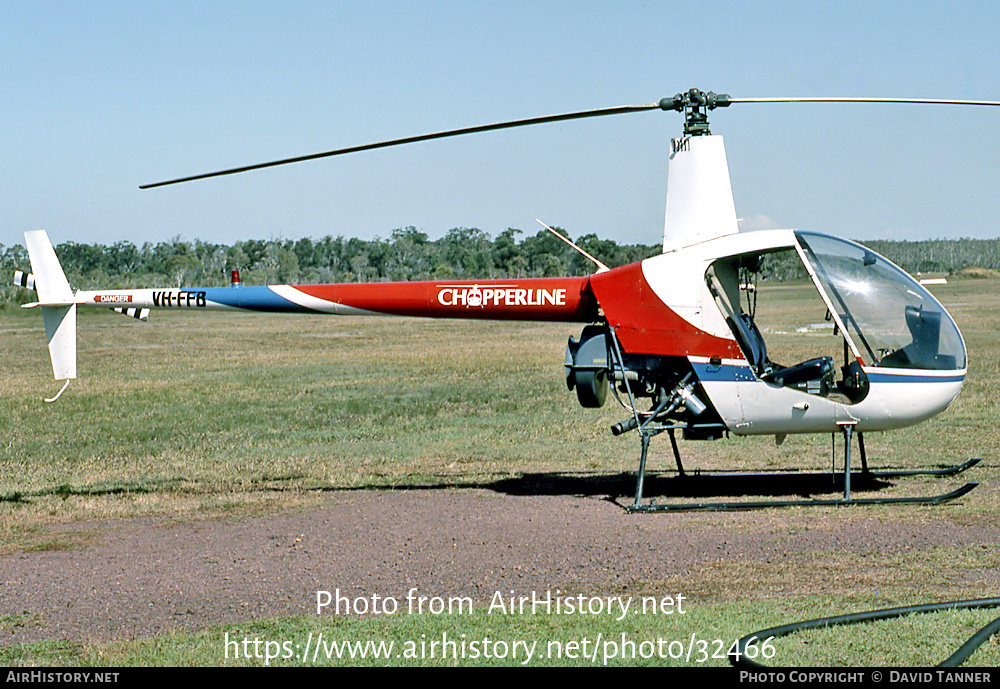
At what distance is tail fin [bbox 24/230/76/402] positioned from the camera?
A: 1077cm

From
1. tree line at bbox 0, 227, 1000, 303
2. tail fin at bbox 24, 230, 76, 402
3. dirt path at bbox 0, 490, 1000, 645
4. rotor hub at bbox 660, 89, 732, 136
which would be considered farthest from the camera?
tree line at bbox 0, 227, 1000, 303

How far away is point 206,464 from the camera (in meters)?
12.6

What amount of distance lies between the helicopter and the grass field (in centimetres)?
65

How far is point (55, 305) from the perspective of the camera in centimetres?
1080

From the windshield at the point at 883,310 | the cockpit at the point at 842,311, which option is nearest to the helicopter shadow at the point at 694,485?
the cockpit at the point at 842,311

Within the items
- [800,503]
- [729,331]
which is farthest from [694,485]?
[729,331]

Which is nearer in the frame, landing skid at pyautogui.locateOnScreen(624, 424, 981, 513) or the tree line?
landing skid at pyautogui.locateOnScreen(624, 424, 981, 513)

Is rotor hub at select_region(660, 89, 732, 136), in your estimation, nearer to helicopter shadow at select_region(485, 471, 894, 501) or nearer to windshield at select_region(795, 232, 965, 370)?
windshield at select_region(795, 232, 965, 370)

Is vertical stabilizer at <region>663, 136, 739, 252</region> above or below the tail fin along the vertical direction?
above

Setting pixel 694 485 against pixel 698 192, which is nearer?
pixel 698 192

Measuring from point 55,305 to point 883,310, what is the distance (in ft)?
26.1

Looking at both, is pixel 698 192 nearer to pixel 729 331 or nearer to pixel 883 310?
pixel 729 331

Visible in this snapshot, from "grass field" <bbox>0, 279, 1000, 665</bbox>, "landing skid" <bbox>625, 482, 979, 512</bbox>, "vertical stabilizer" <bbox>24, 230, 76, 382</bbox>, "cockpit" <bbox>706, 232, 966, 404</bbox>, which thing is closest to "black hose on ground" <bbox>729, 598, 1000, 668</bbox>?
"grass field" <bbox>0, 279, 1000, 665</bbox>

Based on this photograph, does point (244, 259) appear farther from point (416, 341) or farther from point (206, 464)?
point (206, 464)
